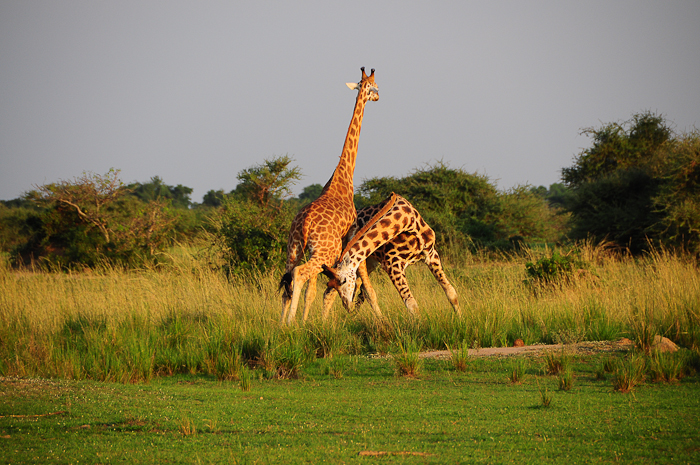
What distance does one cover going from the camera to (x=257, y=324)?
328 inches

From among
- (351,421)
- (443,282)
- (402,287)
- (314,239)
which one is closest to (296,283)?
(314,239)

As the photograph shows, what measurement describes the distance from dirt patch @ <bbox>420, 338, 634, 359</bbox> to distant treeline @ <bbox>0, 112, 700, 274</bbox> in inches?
275

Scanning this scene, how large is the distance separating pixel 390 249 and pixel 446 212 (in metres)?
14.8

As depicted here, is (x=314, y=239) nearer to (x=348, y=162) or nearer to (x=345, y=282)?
(x=345, y=282)

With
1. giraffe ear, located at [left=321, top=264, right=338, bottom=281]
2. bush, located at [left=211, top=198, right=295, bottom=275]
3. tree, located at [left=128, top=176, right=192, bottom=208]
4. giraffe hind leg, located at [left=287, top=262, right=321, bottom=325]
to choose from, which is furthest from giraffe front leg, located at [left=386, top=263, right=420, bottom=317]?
tree, located at [left=128, top=176, right=192, bottom=208]

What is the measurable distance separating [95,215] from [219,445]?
18.4 m

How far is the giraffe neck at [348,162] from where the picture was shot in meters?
9.53

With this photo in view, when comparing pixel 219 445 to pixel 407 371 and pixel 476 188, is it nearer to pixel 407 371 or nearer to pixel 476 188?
pixel 407 371

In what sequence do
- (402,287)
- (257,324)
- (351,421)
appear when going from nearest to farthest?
(351,421)
(257,324)
(402,287)

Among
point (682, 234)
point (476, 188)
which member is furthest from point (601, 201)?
point (476, 188)

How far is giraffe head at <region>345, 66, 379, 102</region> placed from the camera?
10.4 metres

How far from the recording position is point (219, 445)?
3.77 m

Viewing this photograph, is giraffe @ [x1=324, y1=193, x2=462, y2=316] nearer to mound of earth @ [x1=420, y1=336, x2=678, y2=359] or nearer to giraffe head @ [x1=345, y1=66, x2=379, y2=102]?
mound of earth @ [x1=420, y1=336, x2=678, y2=359]

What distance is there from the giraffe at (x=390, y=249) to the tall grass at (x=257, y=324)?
41cm
